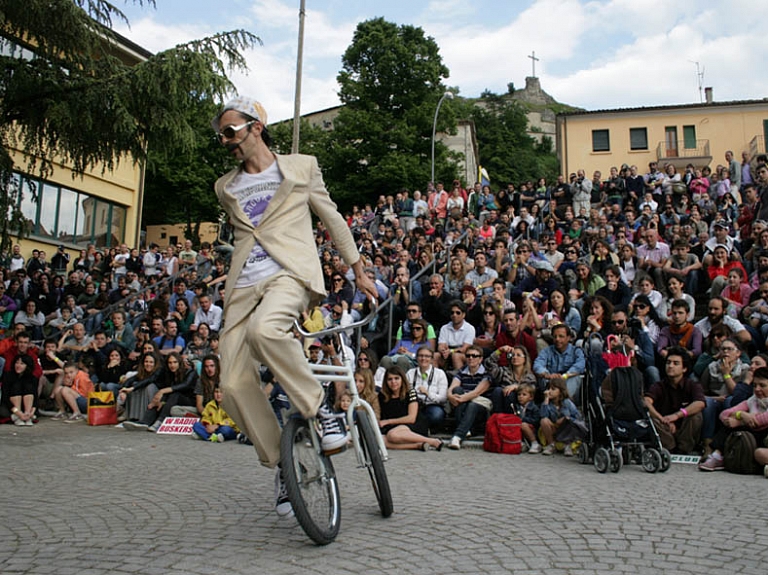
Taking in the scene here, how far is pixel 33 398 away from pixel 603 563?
1137 centimetres

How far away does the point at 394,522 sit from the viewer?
4.36 m

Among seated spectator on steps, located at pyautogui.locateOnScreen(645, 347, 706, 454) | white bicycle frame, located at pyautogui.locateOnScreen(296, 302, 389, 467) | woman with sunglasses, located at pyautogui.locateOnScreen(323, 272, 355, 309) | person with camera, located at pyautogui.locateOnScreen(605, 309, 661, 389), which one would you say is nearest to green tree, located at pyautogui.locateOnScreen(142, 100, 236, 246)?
woman with sunglasses, located at pyautogui.locateOnScreen(323, 272, 355, 309)

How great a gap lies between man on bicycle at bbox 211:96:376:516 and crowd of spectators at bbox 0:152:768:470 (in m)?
3.45

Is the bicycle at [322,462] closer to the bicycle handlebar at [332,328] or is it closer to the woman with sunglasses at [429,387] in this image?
the bicycle handlebar at [332,328]

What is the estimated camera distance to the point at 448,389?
1084 cm

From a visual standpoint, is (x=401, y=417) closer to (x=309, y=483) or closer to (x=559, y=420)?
(x=559, y=420)

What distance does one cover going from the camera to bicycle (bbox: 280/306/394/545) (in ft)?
12.3

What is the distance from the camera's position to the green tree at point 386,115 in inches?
1735

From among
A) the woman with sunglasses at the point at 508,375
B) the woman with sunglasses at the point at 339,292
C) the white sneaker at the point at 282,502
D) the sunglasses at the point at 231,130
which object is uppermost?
the woman with sunglasses at the point at 339,292

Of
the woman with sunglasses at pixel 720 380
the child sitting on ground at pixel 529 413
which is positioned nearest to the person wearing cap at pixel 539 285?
the child sitting on ground at pixel 529 413

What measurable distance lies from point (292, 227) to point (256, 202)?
0.27 m

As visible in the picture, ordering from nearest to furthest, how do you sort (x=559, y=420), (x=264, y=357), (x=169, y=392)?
(x=264, y=357) → (x=559, y=420) → (x=169, y=392)

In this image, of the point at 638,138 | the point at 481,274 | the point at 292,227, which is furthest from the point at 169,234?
the point at 292,227

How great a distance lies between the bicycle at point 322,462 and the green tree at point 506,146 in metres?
67.4
